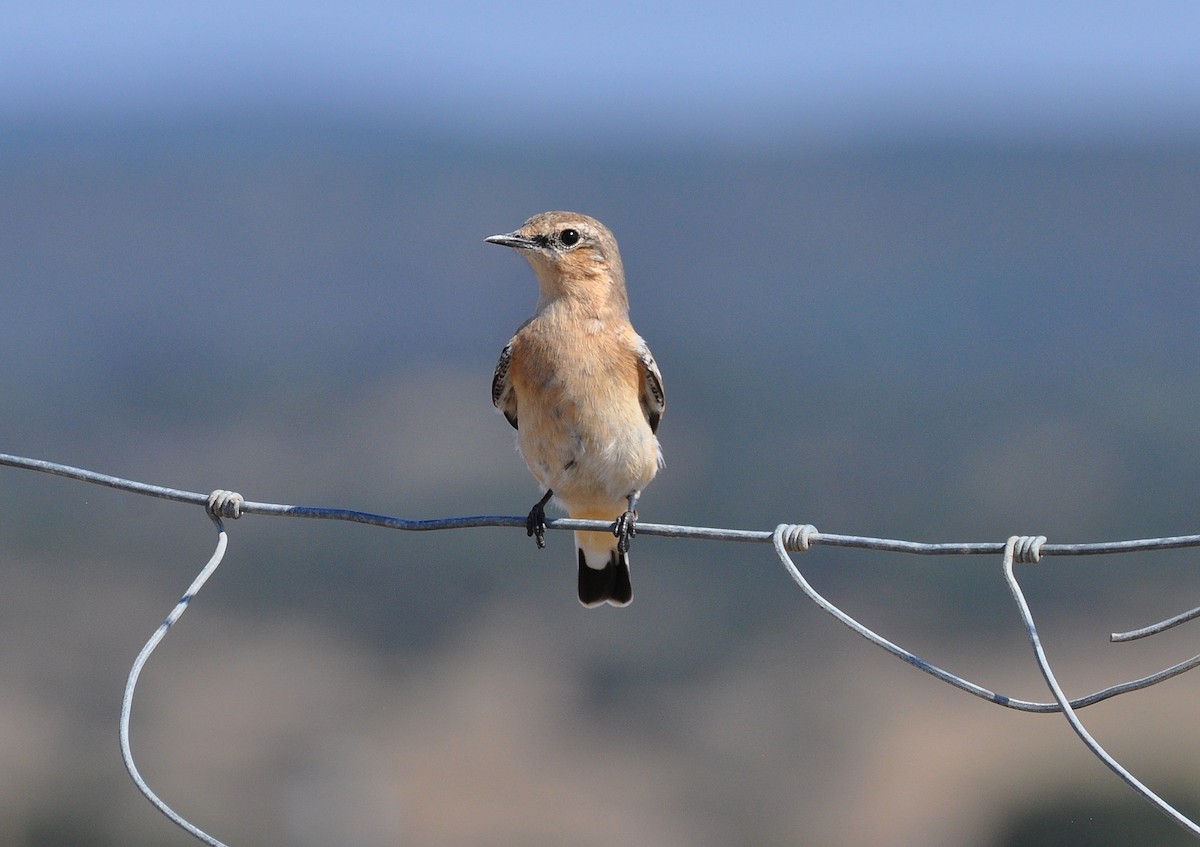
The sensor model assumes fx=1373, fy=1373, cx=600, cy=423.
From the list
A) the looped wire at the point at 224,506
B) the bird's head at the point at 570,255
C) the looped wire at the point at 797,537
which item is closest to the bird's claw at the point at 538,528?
the bird's head at the point at 570,255

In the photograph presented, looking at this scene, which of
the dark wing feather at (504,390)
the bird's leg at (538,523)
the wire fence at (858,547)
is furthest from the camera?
the dark wing feather at (504,390)

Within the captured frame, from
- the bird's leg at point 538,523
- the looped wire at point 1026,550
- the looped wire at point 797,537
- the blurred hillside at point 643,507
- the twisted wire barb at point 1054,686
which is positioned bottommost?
the twisted wire barb at point 1054,686

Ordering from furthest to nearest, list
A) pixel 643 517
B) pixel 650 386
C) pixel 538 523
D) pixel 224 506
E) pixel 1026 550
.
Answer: pixel 643 517 → pixel 650 386 → pixel 538 523 → pixel 224 506 → pixel 1026 550

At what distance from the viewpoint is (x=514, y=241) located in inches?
277

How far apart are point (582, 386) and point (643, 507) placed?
128ft

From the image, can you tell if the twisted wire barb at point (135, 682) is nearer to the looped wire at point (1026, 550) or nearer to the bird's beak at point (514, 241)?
the looped wire at point (1026, 550)

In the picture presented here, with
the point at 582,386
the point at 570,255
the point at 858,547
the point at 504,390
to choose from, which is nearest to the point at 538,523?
the point at 582,386

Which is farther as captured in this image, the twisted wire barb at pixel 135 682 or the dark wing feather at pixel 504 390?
the dark wing feather at pixel 504 390

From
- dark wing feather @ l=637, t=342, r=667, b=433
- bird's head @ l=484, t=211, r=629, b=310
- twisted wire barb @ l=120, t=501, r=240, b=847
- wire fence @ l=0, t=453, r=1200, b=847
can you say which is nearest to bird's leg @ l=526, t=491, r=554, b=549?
wire fence @ l=0, t=453, r=1200, b=847

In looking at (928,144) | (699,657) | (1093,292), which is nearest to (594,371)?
(699,657)

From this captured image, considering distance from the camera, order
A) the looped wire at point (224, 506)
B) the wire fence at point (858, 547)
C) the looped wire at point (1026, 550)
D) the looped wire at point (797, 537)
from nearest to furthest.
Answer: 1. the wire fence at point (858, 547)
2. the looped wire at point (1026, 550)
3. the looped wire at point (797, 537)
4. the looped wire at point (224, 506)

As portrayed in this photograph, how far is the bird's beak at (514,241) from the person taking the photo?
6920 mm

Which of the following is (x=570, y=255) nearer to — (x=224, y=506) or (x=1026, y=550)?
(x=224, y=506)

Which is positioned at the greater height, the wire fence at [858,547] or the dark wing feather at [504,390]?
the dark wing feather at [504,390]
